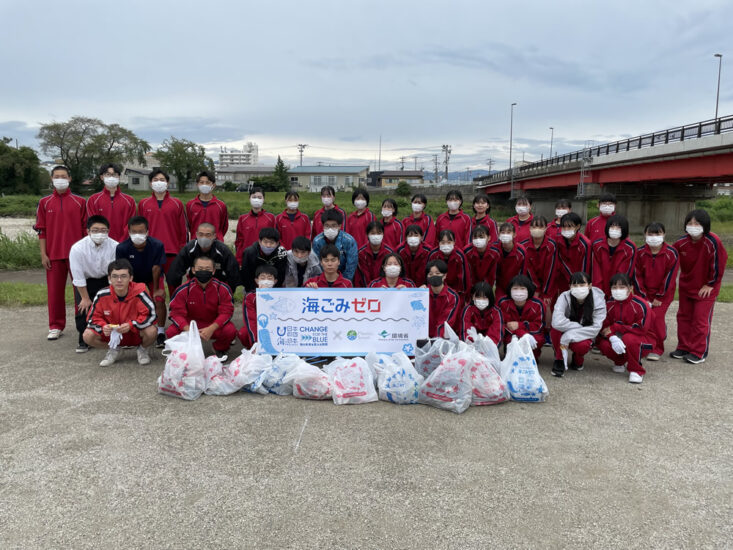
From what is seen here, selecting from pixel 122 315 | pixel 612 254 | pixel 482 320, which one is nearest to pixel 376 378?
pixel 482 320

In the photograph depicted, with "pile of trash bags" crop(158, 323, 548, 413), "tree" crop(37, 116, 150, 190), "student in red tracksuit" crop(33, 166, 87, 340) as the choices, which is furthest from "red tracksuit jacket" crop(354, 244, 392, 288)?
"tree" crop(37, 116, 150, 190)

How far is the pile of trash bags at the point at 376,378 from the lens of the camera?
14.2ft

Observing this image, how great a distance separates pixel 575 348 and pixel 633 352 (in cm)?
56

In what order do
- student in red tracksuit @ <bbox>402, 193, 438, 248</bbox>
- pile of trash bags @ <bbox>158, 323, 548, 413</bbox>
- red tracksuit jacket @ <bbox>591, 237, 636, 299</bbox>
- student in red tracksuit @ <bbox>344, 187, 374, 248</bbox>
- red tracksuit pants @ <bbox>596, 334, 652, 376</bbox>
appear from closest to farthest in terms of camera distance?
pile of trash bags @ <bbox>158, 323, 548, 413</bbox> → red tracksuit pants @ <bbox>596, 334, 652, 376</bbox> → red tracksuit jacket @ <bbox>591, 237, 636, 299</bbox> → student in red tracksuit @ <bbox>402, 193, 438, 248</bbox> → student in red tracksuit @ <bbox>344, 187, 374, 248</bbox>

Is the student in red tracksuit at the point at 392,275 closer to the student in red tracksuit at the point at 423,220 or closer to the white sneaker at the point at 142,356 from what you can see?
the student in red tracksuit at the point at 423,220

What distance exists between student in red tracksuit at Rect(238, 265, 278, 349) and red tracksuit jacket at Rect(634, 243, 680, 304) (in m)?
4.36

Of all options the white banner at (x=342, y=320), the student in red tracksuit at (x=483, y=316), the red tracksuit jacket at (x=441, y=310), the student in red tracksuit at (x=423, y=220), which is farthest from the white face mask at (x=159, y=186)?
the student in red tracksuit at (x=483, y=316)

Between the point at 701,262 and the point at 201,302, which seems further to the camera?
the point at 701,262

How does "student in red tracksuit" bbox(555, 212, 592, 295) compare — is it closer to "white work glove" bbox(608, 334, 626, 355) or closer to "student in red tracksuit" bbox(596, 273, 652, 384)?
"student in red tracksuit" bbox(596, 273, 652, 384)

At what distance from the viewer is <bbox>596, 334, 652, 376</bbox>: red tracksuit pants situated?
5.18 m

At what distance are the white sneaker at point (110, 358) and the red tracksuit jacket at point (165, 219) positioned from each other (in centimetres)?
168

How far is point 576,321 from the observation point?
5562mm

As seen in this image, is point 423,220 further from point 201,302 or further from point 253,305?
point 201,302

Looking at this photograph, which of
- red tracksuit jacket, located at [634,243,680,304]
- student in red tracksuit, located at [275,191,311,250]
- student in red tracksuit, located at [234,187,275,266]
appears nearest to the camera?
red tracksuit jacket, located at [634,243,680,304]
